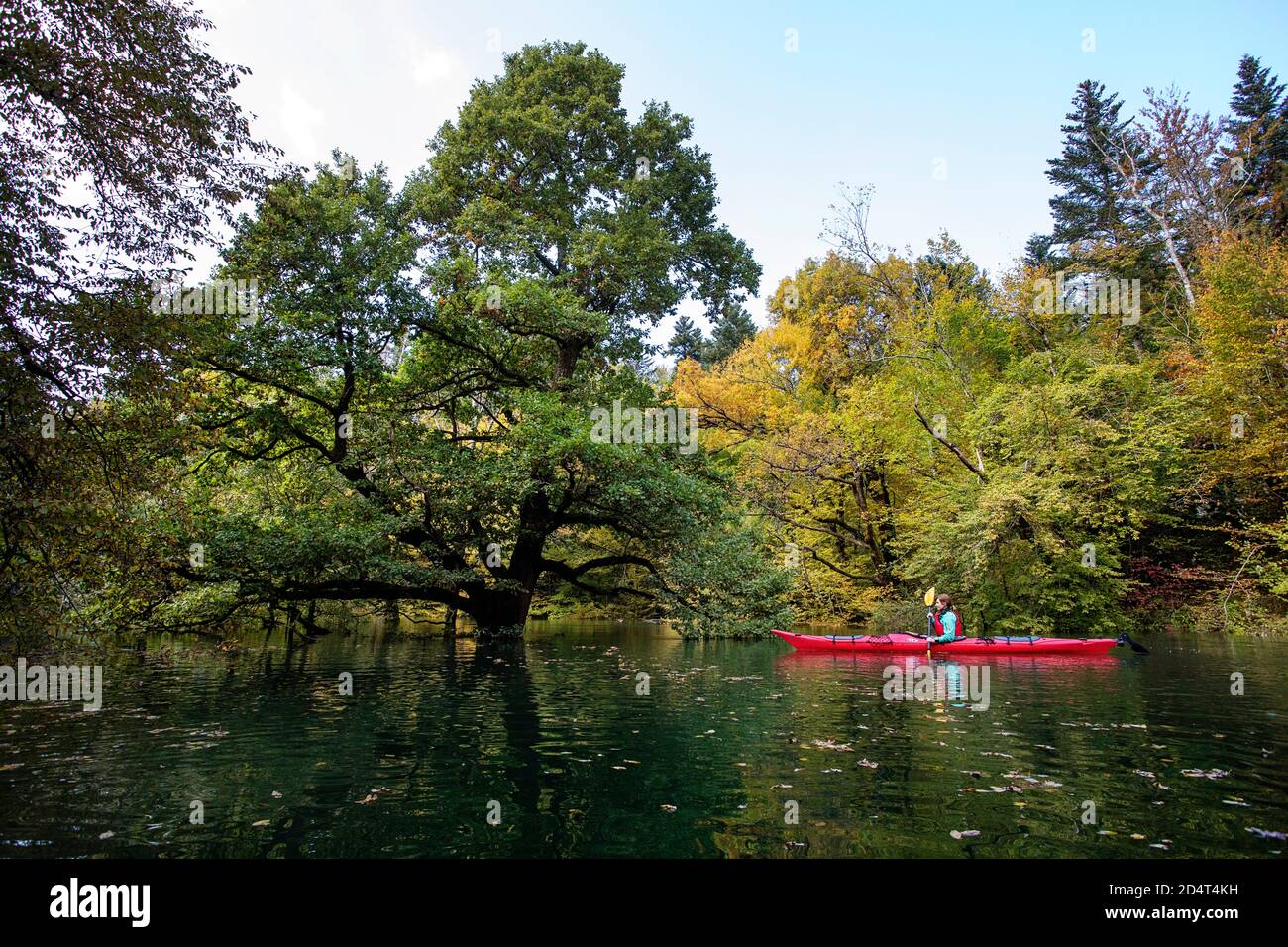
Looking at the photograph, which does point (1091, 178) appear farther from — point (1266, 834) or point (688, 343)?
point (1266, 834)

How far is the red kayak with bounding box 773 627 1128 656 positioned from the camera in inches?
795

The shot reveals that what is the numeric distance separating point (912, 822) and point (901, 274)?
3458 cm

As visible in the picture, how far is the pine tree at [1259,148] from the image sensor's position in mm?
32656

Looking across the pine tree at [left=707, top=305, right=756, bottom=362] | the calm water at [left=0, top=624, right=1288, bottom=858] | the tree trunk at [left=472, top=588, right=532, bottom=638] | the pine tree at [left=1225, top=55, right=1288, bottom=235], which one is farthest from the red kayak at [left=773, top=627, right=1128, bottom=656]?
the pine tree at [left=707, top=305, right=756, bottom=362]

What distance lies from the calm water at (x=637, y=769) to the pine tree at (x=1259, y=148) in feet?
98.4

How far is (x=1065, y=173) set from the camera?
151ft

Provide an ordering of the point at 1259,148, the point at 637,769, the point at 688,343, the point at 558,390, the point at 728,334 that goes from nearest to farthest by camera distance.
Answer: the point at 637,769
the point at 558,390
the point at 1259,148
the point at 728,334
the point at 688,343

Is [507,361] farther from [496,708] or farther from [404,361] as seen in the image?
[496,708]

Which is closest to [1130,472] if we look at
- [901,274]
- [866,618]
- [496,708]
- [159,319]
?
[866,618]

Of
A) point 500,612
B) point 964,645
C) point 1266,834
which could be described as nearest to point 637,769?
point 1266,834

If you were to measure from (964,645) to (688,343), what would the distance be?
57984 millimetres

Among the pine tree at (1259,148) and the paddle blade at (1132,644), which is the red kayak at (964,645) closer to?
the paddle blade at (1132,644)

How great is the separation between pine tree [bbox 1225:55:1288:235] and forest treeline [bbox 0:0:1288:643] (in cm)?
22

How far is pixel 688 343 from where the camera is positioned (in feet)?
249
